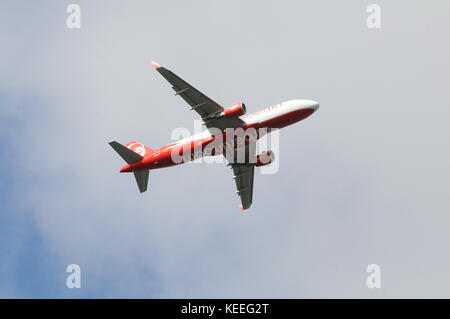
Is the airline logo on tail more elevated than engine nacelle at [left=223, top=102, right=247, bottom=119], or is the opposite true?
engine nacelle at [left=223, top=102, right=247, bottom=119]

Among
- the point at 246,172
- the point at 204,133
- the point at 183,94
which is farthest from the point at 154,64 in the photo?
the point at 246,172

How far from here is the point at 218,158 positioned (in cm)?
9969

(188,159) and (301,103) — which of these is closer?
(301,103)

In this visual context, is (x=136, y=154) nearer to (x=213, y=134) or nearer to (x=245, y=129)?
(x=213, y=134)

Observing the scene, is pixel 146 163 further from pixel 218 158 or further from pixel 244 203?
pixel 244 203

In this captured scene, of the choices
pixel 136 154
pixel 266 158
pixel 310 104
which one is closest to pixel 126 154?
pixel 136 154

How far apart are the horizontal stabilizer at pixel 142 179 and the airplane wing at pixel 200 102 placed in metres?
12.8

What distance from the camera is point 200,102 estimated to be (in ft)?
289

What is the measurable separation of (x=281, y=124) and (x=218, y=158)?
16.1 meters

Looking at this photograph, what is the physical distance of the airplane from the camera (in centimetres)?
8631

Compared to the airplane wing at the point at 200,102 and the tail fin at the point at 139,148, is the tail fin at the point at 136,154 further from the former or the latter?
the airplane wing at the point at 200,102

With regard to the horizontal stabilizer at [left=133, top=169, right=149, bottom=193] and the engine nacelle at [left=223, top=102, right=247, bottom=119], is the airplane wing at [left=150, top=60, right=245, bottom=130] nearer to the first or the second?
the engine nacelle at [left=223, top=102, right=247, bottom=119]

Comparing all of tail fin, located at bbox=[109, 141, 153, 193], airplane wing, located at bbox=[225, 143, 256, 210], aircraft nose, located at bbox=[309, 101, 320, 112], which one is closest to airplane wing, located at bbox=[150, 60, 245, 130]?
aircraft nose, located at bbox=[309, 101, 320, 112]

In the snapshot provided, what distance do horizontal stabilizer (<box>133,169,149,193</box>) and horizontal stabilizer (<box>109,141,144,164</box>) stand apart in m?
2.52
